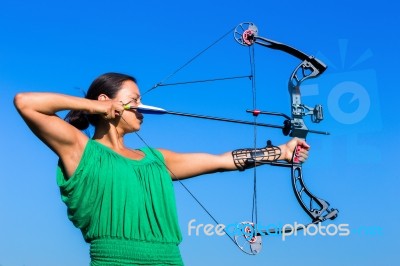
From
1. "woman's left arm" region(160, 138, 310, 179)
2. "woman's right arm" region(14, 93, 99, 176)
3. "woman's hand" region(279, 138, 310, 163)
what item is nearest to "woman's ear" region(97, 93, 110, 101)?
"woman's right arm" region(14, 93, 99, 176)

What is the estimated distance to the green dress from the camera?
2.43 m

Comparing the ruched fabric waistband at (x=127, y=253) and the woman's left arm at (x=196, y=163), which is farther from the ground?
the woman's left arm at (x=196, y=163)

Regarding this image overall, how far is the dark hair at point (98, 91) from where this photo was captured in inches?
109

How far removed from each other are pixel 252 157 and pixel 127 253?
0.99 meters

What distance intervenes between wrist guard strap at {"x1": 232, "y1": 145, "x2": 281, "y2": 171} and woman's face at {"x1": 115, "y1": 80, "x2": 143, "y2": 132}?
615 mm

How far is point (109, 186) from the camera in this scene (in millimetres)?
2482

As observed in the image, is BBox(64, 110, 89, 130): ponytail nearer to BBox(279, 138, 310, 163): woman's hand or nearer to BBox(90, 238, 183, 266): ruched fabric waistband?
BBox(90, 238, 183, 266): ruched fabric waistband

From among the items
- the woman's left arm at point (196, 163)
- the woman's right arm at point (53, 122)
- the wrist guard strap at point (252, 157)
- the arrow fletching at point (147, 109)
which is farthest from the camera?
the wrist guard strap at point (252, 157)

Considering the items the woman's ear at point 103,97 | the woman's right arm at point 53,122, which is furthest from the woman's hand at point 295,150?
the woman's right arm at point 53,122

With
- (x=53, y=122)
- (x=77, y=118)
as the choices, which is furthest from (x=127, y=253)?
(x=77, y=118)

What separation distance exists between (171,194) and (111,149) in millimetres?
329

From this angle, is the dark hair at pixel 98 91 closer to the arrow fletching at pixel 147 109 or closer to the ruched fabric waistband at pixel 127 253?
the arrow fletching at pixel 147 109

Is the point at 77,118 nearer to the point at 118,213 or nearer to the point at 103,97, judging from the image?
the point at 103,97

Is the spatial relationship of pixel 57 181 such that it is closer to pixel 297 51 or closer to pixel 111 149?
pixel 111 149
